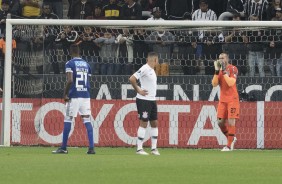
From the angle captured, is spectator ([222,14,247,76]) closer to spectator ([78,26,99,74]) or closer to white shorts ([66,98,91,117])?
spectator ([78,26,99,74])

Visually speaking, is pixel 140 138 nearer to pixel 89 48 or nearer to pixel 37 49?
pixel 89 48

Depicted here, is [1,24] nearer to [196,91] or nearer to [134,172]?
[196,91]

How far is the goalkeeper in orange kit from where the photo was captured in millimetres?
21875

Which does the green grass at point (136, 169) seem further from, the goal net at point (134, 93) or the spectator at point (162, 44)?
the spectator at point (162, 44)

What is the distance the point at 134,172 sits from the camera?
14203 millimetres

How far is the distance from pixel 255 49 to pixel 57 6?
6532 mm

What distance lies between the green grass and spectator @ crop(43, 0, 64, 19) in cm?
855

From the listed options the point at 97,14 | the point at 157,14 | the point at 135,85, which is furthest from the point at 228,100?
the point at 97,14

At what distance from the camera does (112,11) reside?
26.2m

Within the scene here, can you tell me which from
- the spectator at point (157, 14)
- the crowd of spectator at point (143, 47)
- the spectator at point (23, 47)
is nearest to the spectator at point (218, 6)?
the spectator at point (157, 14)

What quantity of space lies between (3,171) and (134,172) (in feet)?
5.90

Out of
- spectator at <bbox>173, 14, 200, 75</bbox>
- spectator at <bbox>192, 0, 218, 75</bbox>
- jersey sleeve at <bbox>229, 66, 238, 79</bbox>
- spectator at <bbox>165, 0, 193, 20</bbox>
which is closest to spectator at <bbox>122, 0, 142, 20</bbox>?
spectator at <bbox>165, 0, 193, 20</bbox>

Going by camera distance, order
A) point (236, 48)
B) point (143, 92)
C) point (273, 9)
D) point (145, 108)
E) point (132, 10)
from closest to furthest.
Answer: point (143, 92) → point (145, 108) → point (236, 48) → point (273, 9) → point (132, 10)

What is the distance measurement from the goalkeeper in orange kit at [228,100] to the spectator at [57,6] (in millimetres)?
6990
